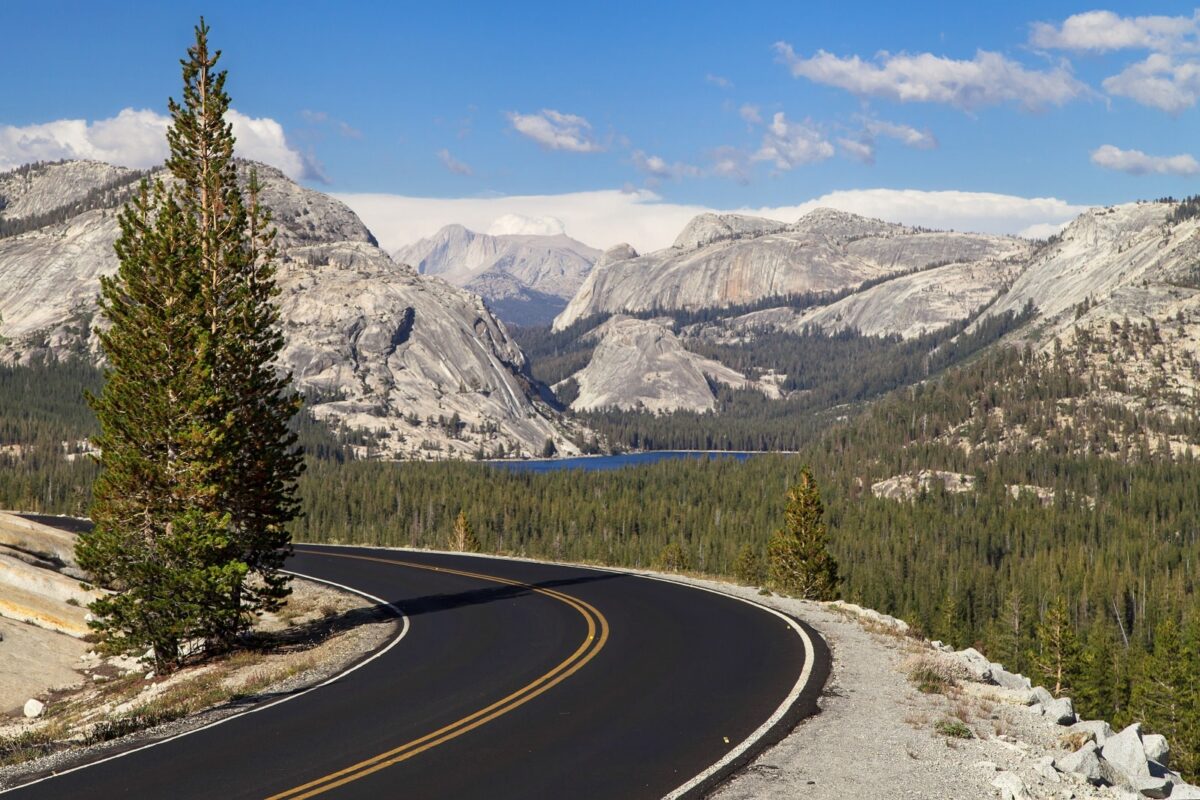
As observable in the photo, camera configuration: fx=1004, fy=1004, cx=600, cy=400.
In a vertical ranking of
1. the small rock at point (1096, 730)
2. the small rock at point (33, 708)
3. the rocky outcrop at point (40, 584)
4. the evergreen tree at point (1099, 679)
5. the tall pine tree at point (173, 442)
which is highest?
the tall pine tree at point (173, 442)

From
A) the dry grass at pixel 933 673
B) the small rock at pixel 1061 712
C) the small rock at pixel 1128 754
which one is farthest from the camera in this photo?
the dry grass at pixel 933 673

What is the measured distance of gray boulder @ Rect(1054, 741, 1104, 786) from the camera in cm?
1603

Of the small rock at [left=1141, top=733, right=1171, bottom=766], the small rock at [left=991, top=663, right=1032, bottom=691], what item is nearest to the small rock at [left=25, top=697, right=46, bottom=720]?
the small rock at [left=991, top=663, right=1032, bottom=691]

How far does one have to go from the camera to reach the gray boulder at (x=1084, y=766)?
52.6 ft

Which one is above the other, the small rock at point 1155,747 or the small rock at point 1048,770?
the small rock at point 1048,770

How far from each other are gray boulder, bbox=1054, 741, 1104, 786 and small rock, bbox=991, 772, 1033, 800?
136 cm

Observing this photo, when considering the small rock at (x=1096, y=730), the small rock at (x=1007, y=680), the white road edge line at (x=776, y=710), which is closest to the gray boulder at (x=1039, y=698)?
the small rock at (x=1096, y=730)

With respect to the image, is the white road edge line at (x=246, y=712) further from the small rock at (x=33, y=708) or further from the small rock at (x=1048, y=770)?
the small rock at (x=1048, y=770)

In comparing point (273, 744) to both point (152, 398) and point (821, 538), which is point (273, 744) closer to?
point (152, 398)

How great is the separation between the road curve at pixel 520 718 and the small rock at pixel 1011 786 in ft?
12.9

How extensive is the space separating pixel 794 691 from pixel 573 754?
6423 millimetres

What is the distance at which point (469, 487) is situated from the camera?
179125mm

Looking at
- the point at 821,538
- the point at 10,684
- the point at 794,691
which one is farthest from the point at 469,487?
the point at 794,691

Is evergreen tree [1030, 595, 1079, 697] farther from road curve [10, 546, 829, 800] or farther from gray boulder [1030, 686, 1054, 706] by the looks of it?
gray boulder [1030, 686, 1054, 706]
